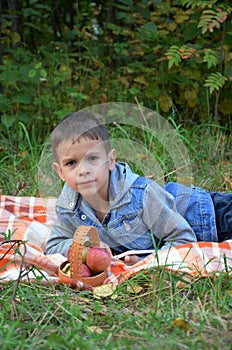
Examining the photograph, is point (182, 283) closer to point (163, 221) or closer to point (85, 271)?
point (85, 271)

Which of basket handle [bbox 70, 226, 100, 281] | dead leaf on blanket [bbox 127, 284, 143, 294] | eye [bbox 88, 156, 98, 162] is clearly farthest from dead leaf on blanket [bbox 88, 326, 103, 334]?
eye [bbox 88, 156, 98, 162]

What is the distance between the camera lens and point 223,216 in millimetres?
3088

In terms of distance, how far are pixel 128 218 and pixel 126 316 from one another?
848 millimetres

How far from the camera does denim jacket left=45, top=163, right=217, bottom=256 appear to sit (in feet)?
9.16

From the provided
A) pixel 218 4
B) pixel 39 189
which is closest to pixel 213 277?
pixel 39 189

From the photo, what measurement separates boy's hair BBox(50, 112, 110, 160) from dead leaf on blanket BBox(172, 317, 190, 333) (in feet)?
3.24

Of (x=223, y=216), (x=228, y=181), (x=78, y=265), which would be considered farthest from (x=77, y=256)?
(x=228, y=181)

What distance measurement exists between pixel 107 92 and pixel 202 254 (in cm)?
271

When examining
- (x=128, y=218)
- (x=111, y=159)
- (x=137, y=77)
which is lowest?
(x=137, y=77)

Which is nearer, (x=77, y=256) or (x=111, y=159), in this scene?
(x=77, y=256)

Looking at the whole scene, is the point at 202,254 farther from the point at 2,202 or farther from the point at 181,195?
the point at 2,202

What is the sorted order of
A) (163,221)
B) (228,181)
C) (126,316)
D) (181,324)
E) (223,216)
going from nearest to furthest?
(181,324) < (126,316) < (163,221) < (223,216) < (228,181)

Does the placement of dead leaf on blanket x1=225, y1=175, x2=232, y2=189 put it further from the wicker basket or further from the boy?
the wicker basket

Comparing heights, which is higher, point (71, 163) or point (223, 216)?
point (71, 163)
